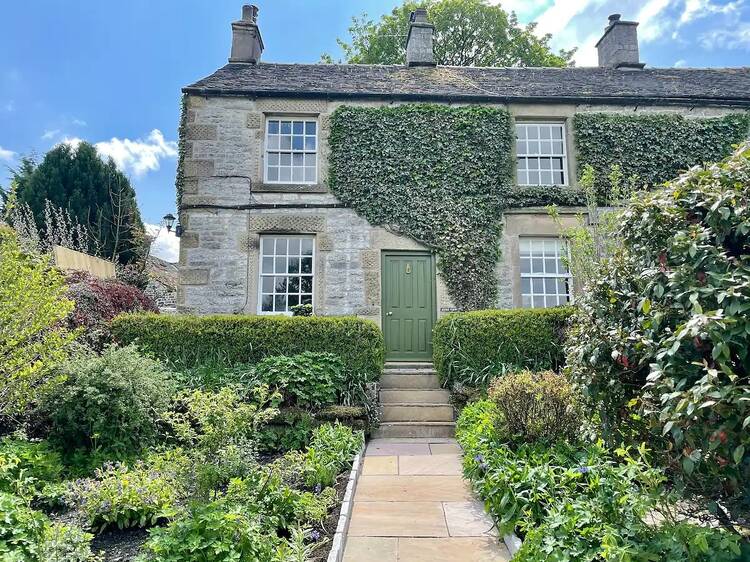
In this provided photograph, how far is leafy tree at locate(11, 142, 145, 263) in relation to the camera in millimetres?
15055

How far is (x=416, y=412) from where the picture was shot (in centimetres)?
795

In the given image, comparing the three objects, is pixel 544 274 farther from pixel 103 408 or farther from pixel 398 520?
pixel 103 408

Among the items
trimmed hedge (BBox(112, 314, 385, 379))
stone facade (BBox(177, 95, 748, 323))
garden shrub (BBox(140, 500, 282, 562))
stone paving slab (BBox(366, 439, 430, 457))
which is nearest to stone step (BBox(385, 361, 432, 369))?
stone facade (BBox(177, 95, 748, 323))

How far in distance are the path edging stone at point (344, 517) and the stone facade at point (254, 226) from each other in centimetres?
514

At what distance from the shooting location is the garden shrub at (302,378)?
7073 millimetres

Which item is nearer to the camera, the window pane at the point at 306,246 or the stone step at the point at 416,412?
the stone step at the point at 416,412

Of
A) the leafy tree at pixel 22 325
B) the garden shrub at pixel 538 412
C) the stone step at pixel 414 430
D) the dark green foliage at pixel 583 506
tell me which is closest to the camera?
the dark green foliage at pixel 583 506

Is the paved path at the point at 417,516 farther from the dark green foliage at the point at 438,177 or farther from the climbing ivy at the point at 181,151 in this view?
the climbing ivy at the point at 181,151

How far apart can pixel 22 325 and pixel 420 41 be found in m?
12.0

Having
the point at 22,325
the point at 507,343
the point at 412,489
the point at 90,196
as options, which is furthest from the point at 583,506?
the point at 90,196

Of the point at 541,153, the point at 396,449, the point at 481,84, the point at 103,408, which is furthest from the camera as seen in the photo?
the point at 481,84

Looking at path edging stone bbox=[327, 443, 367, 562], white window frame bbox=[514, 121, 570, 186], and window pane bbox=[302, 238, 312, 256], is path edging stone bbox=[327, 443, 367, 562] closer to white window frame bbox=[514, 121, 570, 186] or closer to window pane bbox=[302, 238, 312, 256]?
window pane bbox=[302, 238, 312, 256]

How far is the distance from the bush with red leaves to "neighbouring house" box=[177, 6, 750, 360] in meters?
1.22

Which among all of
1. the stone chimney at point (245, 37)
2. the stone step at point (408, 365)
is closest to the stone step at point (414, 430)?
the stone step at point (408, 365)
